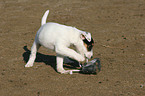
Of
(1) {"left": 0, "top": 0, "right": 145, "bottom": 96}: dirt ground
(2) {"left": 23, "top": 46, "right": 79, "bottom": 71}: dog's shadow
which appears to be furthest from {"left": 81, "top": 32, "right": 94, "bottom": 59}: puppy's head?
(2) {"left": 23, "top": 46, "right": 79, "bottom": 71}: dog's shadow

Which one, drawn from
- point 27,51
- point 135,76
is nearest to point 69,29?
point 135,76

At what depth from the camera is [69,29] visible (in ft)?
20.3

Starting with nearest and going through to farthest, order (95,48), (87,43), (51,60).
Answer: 1. (87,43)
2. (51,60)
3. (95,48)

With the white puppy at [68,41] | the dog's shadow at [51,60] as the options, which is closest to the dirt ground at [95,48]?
the dog's shadow at [51,60]

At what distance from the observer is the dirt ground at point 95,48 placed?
5684 mm

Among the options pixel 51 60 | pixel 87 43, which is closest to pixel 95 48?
pixel 51 60

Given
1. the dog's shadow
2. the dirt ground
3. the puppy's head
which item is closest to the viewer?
the dirt ground

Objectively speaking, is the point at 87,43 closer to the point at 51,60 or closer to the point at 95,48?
the point at 51,60

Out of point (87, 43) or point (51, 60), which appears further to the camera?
point (51, 60)

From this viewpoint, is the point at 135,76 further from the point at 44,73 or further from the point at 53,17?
the point at 53,17

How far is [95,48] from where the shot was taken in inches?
356

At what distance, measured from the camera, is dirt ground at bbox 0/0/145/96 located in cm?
568

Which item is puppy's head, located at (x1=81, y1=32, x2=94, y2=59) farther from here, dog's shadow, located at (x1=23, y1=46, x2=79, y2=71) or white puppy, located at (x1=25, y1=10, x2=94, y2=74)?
dog's shadow, located at (x1=23, y1=46, x2=79, y2=71)

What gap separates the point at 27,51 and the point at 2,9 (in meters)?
8.08
